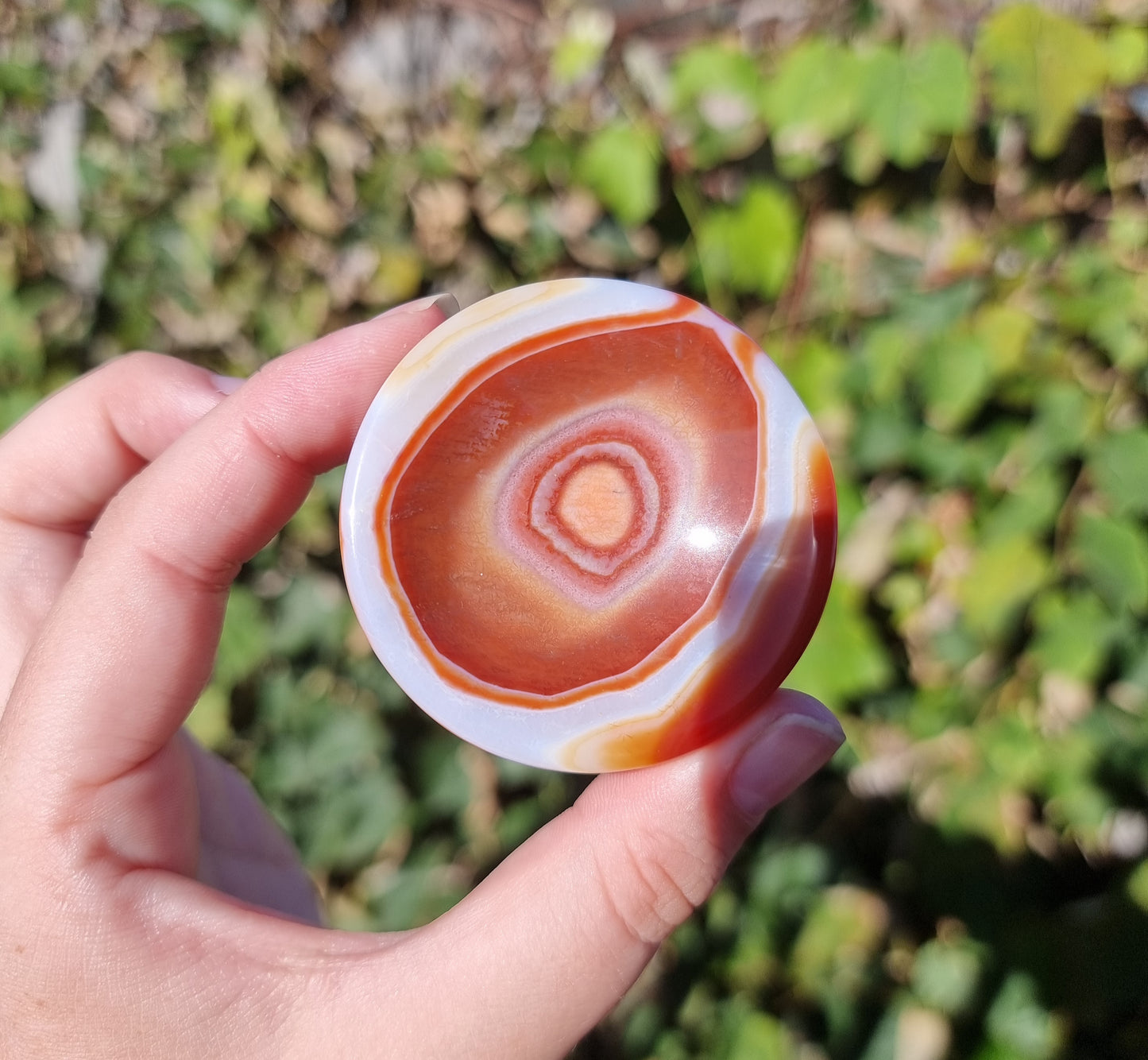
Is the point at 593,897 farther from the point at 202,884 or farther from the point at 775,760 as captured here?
the point at 202,884

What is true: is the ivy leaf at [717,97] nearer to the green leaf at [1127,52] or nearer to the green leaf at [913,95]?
the green leaf at [913,95]

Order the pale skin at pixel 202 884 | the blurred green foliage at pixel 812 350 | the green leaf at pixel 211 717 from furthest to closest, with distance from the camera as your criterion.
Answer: the green leaf at pixel 211 717, the blurred green foliage at pixel 812 350, the pale skin at pixel 202 884

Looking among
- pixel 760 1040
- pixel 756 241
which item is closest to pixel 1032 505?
pixel 756 241

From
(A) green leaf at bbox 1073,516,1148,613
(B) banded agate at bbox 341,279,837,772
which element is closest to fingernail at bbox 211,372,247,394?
(B) banded agate at bbox 341,279,837,772

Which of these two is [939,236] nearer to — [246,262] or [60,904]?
[246,262]

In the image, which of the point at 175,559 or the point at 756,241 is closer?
the point at 175,559

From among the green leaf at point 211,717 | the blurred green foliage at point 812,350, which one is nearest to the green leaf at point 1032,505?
the blurred green foliage at point 812,350

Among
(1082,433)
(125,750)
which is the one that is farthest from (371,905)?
(1082,433)
